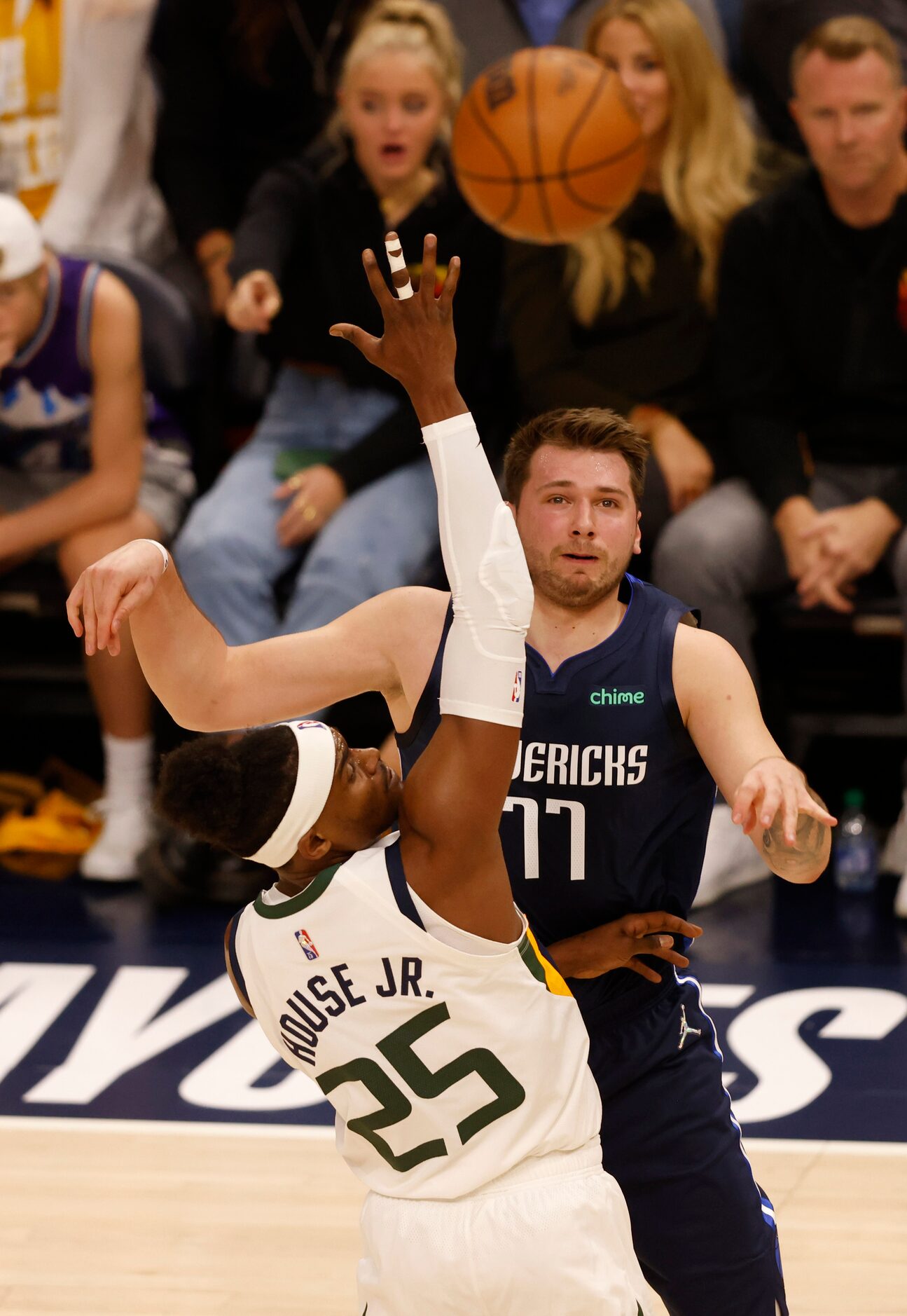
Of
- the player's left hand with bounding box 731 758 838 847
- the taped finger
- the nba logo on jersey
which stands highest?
the taped finger

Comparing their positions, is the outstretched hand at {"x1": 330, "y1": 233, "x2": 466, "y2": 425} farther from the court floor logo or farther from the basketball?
the basketball

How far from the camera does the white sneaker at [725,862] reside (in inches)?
211

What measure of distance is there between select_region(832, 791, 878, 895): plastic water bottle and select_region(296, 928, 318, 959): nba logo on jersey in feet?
11.6

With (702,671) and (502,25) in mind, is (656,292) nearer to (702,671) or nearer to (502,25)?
(502,25)

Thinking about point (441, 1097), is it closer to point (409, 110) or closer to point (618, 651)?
point (618, 651)

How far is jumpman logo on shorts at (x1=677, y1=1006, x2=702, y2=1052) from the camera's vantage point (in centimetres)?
280

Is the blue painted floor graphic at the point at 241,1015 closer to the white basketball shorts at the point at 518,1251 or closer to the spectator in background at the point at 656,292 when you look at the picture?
the spectator in background at the point at 656,292

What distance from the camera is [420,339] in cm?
214

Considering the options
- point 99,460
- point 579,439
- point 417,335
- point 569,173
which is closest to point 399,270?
point 417,335

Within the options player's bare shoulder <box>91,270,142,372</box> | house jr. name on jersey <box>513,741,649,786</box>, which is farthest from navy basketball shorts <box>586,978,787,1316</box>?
player's bare shoulder <box>91,270,142,372</box>

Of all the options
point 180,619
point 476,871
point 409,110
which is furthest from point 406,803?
point 409,110

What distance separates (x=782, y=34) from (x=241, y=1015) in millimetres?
3813

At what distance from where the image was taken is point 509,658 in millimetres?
2143

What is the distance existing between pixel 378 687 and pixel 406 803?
0.72 meters
